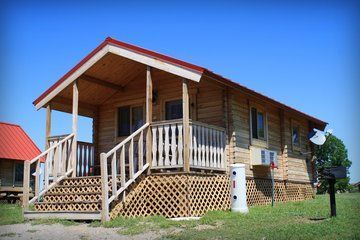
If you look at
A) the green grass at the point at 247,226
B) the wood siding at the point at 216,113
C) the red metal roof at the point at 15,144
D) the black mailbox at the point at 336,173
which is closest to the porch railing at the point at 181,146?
the wood siding at the point at 216,113

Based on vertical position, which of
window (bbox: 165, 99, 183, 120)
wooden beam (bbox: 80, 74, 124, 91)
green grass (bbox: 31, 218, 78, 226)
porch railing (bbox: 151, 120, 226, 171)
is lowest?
green grass (bbox: 31, 218, 78, 226)

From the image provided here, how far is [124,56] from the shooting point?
12938 millimetres

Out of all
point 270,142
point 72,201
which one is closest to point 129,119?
point 72,201

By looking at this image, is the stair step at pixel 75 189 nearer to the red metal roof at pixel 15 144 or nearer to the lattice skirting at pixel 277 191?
the lattice skirting at pixel 277 191

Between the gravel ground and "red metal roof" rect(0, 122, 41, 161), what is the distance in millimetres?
18210

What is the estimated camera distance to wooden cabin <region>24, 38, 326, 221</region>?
37.9 feet

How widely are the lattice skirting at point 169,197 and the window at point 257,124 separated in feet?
14.4

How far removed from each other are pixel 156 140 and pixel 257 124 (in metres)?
5.36

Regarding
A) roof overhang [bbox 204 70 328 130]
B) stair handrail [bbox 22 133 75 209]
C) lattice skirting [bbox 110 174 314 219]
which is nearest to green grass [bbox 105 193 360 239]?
lattice skirting [bbox 110 174 314 219]

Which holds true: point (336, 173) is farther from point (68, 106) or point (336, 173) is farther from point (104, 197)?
point (68, 106)

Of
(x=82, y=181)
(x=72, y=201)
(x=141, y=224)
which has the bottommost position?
(x=141, y=224)

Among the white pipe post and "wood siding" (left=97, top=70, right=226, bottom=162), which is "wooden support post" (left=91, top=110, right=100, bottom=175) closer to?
"wood siding" (left=97, top=70, right=226, bottom=162)

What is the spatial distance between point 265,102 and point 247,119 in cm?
170

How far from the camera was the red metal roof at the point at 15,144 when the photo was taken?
1093 inches
